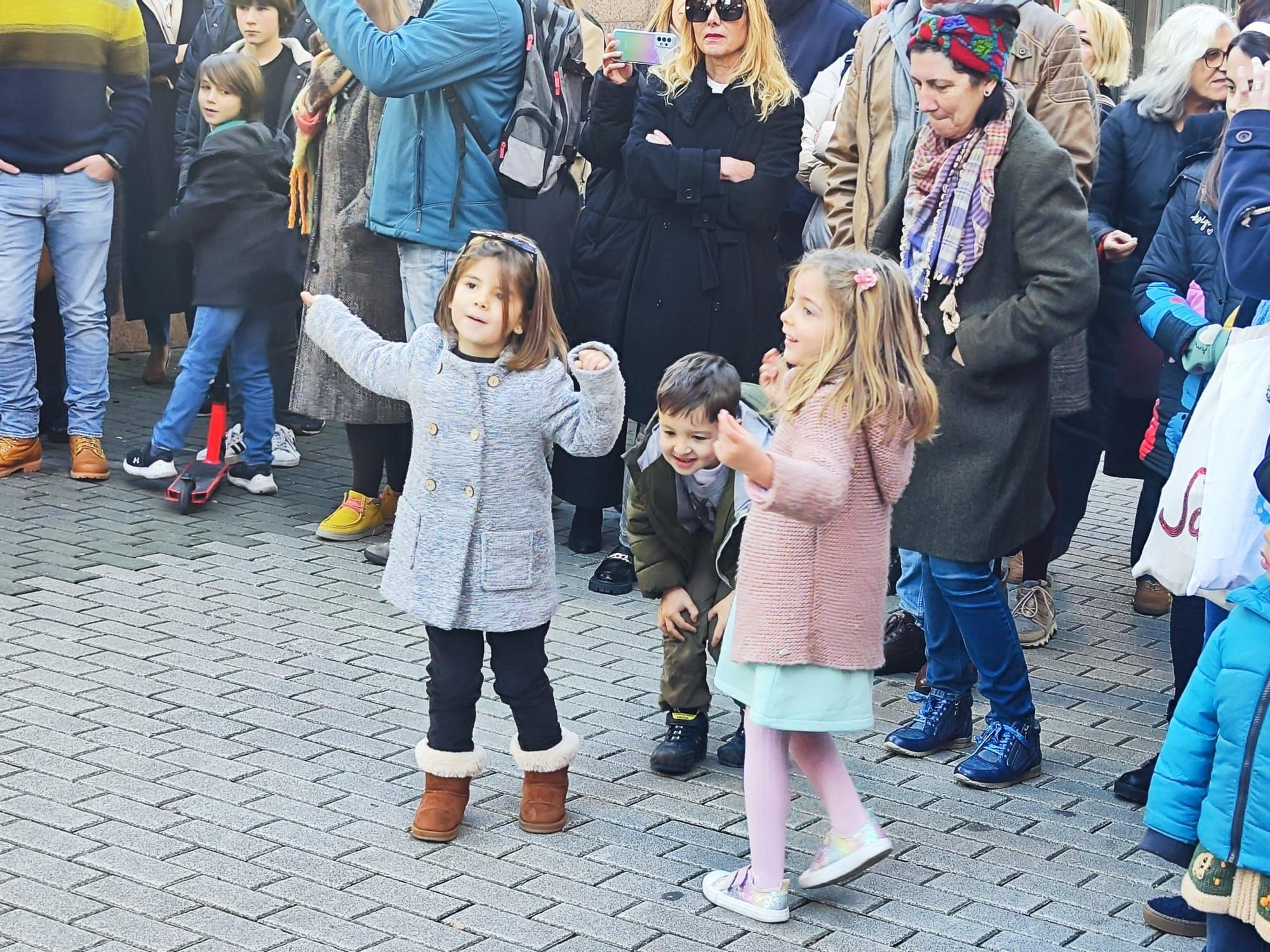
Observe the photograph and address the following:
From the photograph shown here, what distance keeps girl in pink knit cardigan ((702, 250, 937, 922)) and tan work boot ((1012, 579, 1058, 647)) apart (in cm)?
231

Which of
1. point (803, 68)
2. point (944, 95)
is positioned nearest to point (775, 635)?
point (944, 95)

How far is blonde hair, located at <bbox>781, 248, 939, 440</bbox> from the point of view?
3.96m

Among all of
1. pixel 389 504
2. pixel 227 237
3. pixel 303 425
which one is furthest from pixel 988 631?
pixel 303 425

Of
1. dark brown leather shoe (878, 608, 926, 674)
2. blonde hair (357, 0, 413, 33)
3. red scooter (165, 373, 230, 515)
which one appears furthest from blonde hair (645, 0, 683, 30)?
red scooter (165, 373, 230, 515)

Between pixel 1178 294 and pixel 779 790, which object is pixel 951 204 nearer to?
pixel 1178 294

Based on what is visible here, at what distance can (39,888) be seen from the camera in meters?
4.00

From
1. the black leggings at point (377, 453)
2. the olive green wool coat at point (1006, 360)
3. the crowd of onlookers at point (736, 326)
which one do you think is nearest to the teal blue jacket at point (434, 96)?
the crowd of onlookers at point (736, 326)

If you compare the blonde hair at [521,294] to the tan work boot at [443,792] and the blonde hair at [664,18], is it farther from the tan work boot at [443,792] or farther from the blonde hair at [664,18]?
the blonde hair at [664,18]

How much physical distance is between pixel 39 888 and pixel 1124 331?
422cm

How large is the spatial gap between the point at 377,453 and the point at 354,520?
0.96ft

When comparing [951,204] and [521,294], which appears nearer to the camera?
[521,294]

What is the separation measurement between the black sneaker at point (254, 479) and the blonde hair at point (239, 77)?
1.55 metres

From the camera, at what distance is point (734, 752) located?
5.00 m

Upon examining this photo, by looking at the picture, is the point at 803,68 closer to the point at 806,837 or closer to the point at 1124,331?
the point at 1124,331
